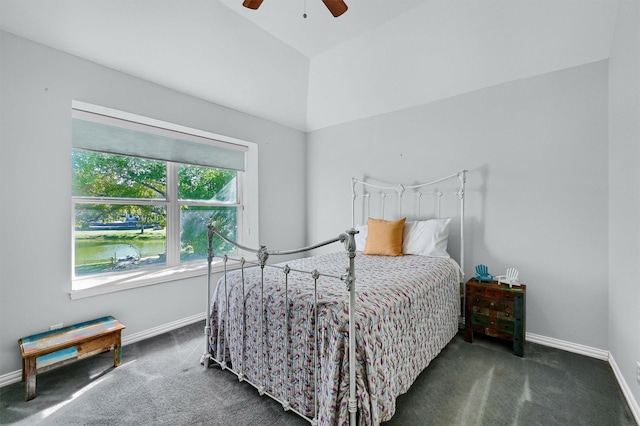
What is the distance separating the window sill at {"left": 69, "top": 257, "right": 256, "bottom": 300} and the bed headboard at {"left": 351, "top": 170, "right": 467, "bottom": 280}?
186 cm

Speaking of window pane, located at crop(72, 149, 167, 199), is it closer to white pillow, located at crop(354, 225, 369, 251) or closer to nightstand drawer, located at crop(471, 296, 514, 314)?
white pillow, located at crop(354, 225, 369, 251)

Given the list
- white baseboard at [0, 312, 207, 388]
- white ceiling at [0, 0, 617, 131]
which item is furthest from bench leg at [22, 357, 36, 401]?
white ceiling at [0, 0, 617, 131]

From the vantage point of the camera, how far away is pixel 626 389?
1823 millimetres

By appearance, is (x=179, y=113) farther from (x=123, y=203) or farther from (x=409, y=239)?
(x=409, y=239)

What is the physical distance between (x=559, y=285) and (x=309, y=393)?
7.68ft

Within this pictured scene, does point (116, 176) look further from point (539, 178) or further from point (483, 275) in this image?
point (539, 178)

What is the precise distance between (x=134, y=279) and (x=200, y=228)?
2.89 feet

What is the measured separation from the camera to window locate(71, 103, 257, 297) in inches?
99.6

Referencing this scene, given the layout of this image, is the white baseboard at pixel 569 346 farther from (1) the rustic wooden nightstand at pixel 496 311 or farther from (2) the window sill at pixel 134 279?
(2) the window sill at pixel 134 279

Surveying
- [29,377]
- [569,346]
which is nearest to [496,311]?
[569,346]

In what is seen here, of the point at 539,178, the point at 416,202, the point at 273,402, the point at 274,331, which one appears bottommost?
the point at 273,402

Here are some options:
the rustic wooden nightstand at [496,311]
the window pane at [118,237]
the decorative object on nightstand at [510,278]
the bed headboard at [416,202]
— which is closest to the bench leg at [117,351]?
the window pane at [118,237]

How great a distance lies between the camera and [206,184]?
3.42 m

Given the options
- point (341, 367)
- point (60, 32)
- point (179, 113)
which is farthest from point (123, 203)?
point (341, 367)
